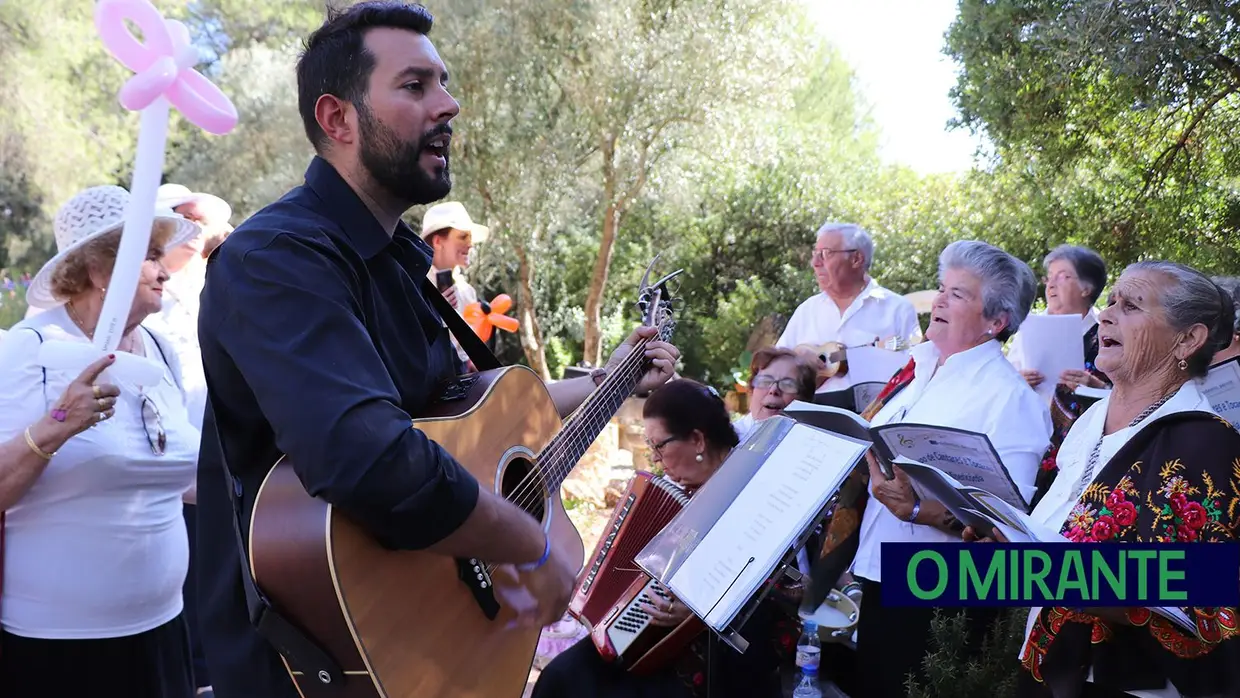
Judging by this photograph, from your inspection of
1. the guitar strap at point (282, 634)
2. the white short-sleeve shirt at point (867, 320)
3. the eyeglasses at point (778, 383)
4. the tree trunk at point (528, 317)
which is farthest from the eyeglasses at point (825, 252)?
the tree trunk at point (528, 317)

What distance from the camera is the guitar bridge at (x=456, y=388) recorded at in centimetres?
209

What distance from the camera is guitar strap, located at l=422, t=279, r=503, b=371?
225 centimetres

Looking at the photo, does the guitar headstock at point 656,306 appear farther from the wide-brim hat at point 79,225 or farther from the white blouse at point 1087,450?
the wide-brim hat at point 79,225

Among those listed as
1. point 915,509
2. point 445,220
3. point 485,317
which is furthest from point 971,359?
point 445,220

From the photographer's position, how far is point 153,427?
2832 millimetres

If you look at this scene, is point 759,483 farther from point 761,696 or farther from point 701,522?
point 761,696

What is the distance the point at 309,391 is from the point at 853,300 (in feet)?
16.1

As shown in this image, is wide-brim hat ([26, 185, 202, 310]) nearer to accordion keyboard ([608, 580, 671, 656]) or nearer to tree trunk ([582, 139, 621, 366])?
accordion keyboard ([608, 580, 671, 656])

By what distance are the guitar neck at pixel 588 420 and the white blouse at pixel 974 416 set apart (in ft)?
3.43

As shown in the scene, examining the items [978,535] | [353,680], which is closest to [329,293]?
[353,680]

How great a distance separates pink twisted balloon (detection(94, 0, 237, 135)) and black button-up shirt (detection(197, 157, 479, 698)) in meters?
0.75

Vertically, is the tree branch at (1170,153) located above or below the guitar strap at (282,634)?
above

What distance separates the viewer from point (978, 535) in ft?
9.72

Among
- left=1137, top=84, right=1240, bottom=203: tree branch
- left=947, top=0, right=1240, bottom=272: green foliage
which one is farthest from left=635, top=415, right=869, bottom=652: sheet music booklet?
left=1137, top=84, right=1240, bottom=203: tree branch
